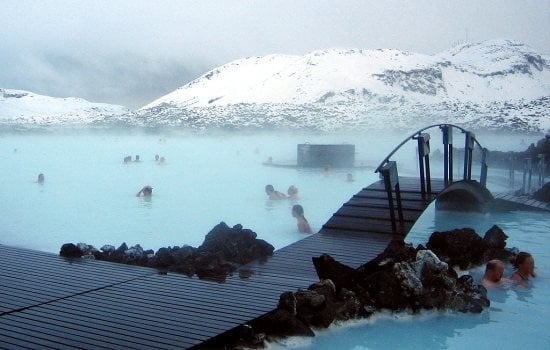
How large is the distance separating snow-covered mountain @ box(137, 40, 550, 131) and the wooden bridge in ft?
109

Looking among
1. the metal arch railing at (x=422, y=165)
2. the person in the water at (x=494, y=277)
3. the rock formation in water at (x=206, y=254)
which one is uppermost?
the metal arch railing at (x=422, y=165)

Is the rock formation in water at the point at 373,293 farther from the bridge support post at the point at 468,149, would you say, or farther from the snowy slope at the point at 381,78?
the snowy slope at the point at 381,78

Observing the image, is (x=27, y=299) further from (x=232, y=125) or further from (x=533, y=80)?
(x=533, y=80)

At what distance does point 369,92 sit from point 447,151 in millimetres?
69896

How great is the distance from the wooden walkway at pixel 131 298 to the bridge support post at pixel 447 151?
2.48m

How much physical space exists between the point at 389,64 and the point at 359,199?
291 ft

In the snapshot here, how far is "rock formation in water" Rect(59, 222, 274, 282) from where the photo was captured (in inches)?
165

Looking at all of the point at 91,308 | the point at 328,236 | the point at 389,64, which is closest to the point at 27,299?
the point at 91,308

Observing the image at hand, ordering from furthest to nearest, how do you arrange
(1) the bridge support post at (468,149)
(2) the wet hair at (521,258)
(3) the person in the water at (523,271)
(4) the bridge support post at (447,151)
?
(1) the bridge support post at (468,149) → (4) the bridge support post at (447,151) → (2) the wet hair at (521,258) → (3) the person in the water at (523,271)

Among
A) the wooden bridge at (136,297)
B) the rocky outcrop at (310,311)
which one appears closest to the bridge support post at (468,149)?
the wooden bridge at (136,297)

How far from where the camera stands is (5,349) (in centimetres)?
260

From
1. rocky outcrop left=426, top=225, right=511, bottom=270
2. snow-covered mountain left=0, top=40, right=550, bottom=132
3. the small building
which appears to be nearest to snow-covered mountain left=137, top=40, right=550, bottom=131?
snow-covered mountain left=0, top=40, right=550, bottom=132

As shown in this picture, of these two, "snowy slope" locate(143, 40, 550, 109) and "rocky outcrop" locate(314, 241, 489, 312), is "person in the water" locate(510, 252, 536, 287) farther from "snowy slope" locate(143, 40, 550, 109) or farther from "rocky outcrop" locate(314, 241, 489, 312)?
"snowy slope" locate(143, 40, 550, 109)

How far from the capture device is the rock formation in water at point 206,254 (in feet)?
13.7
